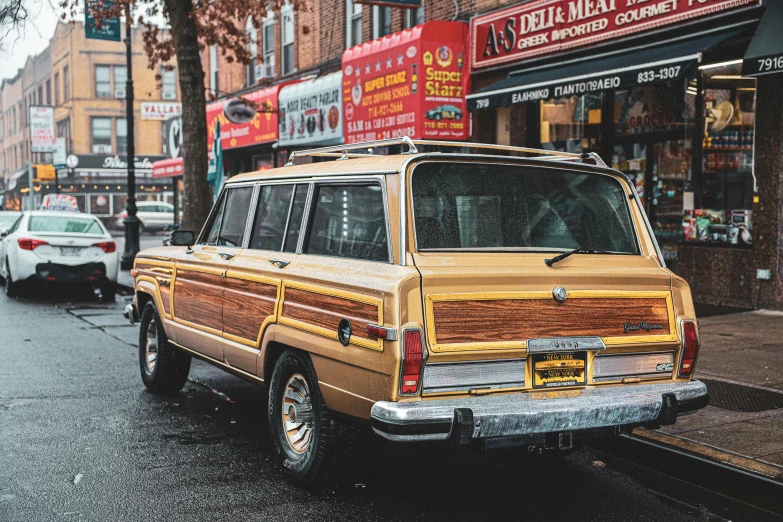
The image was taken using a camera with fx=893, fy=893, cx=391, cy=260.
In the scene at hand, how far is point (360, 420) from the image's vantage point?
4.63 meters

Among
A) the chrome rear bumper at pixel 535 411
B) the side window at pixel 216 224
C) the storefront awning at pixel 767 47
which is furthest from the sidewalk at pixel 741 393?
the side window at pixel 216 224

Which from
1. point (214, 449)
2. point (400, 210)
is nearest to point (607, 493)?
point (400, 210)

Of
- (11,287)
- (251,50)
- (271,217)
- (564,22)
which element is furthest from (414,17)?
(271,217)

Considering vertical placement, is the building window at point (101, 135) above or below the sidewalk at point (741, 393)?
above

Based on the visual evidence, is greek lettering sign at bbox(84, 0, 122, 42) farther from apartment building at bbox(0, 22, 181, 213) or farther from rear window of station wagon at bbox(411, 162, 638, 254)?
apartment building at bbox(0, 22, 181, 213)

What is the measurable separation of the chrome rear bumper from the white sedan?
1229cm

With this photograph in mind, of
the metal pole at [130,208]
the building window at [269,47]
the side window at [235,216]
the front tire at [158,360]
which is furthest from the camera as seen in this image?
the building window at [269,47]

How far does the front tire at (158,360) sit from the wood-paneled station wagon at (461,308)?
5.77ft

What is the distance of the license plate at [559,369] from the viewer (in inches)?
185

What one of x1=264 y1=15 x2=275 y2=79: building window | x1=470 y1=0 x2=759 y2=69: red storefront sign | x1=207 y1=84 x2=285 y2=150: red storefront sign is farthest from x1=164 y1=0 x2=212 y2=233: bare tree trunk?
x1=264 y1=15 x2=275 y2=79: building window

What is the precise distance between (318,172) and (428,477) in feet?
6.65

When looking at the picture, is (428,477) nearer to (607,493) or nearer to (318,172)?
(607,493)

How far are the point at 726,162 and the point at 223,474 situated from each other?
9.04 m

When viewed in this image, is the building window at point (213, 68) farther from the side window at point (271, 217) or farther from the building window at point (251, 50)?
the side window at point (271, 217)
